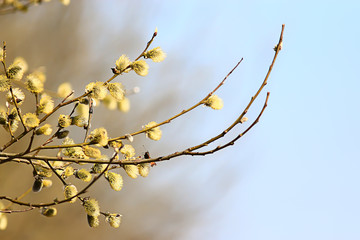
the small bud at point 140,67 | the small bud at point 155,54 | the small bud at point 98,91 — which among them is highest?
the small bud at point 155,54

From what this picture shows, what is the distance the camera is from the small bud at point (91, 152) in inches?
39.0

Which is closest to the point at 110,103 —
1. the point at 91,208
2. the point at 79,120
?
the point at 79,120

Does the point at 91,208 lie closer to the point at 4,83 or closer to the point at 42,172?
the point at 42,172

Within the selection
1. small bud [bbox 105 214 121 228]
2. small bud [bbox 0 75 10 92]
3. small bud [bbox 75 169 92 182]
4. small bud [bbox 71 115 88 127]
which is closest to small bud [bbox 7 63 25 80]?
small bud [bbox 0 75 10 92]

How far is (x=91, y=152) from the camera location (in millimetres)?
994

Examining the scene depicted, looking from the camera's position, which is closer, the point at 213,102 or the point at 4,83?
the point at 4,83

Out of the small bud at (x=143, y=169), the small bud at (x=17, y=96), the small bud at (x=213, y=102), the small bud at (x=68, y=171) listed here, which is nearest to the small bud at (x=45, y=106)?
the small bud at (x=17, y=96)

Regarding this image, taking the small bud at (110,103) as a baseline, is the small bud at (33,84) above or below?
below

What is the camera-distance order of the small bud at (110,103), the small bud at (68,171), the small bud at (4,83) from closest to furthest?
the small bud at (4,83)
the small bud at (68,171)
the small bud at (110,103)

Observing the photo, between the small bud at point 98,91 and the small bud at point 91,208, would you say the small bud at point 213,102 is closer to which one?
the small bud at point 98,91

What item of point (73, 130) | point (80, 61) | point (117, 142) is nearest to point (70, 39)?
point (80, 61)

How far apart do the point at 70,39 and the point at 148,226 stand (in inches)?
112

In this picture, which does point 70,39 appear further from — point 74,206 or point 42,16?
point 74,206

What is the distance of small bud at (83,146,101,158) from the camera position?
3.25 feet
